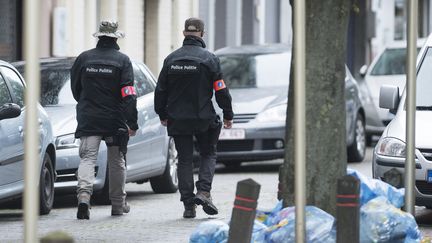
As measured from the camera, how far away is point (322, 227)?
31.3ft

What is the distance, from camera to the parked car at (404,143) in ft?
41.8

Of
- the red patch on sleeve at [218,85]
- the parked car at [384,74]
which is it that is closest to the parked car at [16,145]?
the red patch on sleeve at [218,85]

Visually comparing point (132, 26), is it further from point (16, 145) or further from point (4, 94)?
point (16, 145)

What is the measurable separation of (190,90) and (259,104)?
Answer: 619 cm

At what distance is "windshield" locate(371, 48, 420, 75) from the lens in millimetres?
27781

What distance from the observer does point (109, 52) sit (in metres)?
13.5

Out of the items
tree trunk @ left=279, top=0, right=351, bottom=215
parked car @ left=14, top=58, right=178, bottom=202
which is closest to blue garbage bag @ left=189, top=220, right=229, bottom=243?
tree trunk @ left=279, top=0, right=351, bottom=215

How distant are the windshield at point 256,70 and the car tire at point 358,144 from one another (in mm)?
1785

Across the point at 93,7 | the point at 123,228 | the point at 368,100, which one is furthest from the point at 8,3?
the point at 123,228

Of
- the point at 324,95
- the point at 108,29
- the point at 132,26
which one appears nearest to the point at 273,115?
the point at 108,29

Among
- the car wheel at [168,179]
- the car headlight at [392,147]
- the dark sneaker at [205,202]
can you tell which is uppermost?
the car headlight at [392,147]

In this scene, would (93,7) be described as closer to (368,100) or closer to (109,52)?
(368,100)

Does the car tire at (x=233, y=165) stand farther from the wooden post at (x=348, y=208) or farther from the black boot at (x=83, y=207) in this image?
the wooden post at (x=348, y=208)

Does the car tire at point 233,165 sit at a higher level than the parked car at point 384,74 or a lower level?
lower
